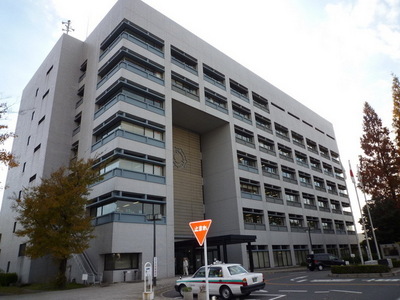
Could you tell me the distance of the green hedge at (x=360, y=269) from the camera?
843 inches

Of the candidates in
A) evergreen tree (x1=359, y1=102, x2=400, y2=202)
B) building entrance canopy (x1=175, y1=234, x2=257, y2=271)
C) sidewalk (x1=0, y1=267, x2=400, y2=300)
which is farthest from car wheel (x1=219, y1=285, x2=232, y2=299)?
evergreen tree (x1=359, y1=102, x2=400, y2=202)

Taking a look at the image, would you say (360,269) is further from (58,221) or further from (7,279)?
(7,279)

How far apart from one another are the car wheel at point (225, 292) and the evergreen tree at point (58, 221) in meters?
12.5

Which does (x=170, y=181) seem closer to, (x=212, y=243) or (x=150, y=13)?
(x=212, y=243)

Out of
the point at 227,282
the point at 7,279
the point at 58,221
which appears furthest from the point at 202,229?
the point at 7,279

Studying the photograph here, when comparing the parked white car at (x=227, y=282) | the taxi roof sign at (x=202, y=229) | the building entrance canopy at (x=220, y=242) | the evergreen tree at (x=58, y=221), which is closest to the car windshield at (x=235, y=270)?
the parked white car at (x=227, y=282)

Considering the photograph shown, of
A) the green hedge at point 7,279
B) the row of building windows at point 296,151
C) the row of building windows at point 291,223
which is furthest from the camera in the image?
the row of building windows at point 296,151

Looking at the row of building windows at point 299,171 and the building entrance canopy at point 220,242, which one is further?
the row of building windows at point 299,171

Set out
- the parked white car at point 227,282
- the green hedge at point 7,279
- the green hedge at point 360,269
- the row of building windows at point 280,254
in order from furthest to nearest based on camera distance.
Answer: the row of building windows at point 280,254, the green hedge at point 7,279, the green hedge at point 360,269, the parked white car at point 227,282

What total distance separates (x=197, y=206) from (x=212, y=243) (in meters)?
9.42

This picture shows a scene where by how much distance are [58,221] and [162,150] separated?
1230 cm

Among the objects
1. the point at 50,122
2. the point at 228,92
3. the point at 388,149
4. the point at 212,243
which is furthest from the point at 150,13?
the point at 388,149

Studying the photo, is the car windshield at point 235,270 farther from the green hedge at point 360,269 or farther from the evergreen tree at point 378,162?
the evergreen tree at point 378,162

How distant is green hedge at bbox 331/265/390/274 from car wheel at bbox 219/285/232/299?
1358 cm
